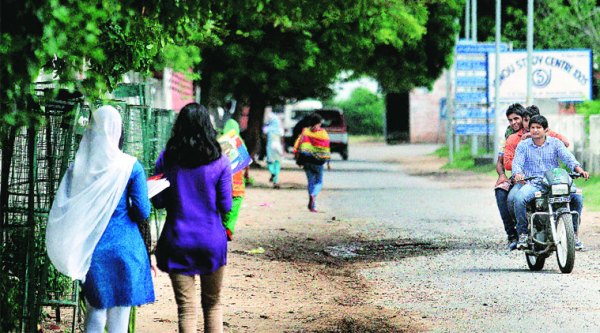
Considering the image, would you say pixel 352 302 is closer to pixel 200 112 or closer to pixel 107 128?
pixel 200 112

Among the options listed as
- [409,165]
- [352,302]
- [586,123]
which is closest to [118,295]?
[352,302]

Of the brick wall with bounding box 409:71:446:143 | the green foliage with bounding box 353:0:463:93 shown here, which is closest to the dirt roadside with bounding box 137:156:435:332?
the green foliage with bounding box 353:0:463:93

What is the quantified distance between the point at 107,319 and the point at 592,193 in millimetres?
17166

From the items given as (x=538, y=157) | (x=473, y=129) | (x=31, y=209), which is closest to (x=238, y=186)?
(x=538, y=157)

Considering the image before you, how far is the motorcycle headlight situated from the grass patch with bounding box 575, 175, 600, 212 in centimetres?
834

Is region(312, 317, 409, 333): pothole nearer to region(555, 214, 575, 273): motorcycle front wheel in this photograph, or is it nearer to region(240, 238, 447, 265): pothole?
region(555, 214, 575, 273): motorcycle front wheel

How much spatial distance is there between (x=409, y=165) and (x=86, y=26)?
3786cm

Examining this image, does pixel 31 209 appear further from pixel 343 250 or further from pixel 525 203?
pixel 343 250

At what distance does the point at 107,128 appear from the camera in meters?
6.96

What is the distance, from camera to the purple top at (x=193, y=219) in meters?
7.66

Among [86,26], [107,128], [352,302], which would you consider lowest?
[352,302]

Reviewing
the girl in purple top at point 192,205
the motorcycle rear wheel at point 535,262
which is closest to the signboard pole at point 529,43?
the motorcycle rear wheel at point 535,262

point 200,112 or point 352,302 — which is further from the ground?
point 200,112

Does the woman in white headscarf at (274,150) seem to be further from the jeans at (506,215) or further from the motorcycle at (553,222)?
the motorcycle at (553,222)
